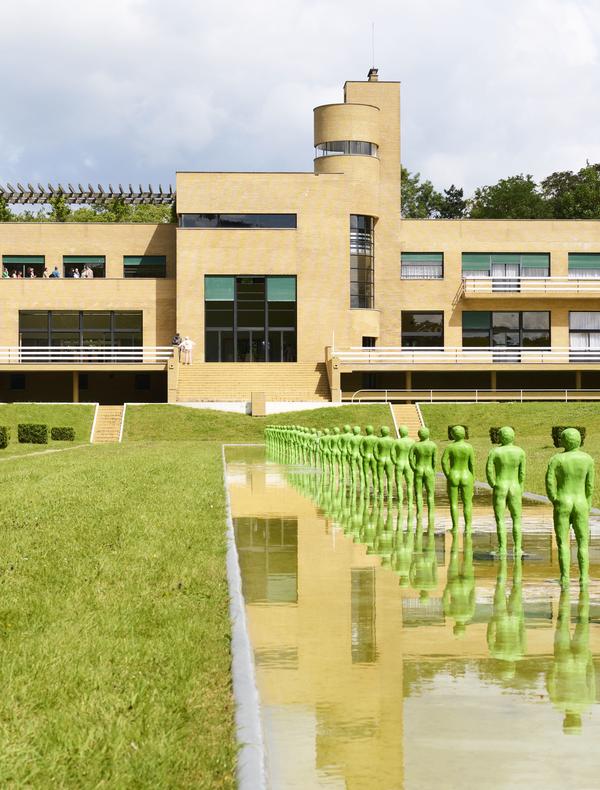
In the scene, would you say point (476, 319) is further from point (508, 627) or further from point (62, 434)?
point (508, 627)

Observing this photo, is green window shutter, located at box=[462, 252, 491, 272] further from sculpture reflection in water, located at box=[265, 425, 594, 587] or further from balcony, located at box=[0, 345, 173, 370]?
sculpture reflection in water, located at box=[265, 425, 594, 587]

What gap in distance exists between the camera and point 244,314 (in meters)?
64.4

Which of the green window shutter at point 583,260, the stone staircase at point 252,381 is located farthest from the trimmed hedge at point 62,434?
the green window shutter at point 583,260

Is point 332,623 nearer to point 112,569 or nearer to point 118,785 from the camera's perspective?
point 112,569

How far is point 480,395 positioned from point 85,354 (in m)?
21.1

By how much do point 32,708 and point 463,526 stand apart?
1063cm

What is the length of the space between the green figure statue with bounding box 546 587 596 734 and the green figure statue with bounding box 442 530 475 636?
71cm

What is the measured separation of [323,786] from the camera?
17.2ft

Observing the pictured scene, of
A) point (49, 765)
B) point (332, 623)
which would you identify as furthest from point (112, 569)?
point (49, 765)

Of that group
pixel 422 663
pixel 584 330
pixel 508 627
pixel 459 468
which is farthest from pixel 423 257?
pixel 422 663

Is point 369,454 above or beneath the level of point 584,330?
beneath

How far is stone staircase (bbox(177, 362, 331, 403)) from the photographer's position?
194 feet

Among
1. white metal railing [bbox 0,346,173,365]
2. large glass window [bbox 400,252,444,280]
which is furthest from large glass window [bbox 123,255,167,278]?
large glass window [bbox 400,252,444,280]

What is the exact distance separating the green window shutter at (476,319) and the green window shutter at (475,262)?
2464 mm
